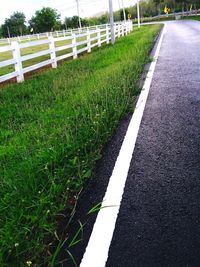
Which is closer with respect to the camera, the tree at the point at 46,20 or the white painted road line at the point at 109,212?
the white painted road line at the point at 109,212

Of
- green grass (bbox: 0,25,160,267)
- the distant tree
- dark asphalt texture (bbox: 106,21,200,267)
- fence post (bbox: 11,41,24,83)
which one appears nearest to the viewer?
dark asphalt texture (bbox: 106,21,200,267)

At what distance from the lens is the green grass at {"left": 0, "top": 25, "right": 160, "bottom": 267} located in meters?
3.01

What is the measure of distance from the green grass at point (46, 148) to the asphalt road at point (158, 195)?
0.24 metres

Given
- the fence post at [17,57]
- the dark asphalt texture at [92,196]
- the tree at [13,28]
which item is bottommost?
the tree at [13,28]

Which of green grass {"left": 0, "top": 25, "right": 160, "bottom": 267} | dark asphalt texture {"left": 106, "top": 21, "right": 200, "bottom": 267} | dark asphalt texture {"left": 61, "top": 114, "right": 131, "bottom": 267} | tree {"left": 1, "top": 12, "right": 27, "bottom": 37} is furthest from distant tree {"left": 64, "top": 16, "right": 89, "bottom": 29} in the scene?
dark asphalt texture {"left": 61, "top": 114, "right": 131, "bottom": 267}

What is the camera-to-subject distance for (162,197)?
343 centimetres

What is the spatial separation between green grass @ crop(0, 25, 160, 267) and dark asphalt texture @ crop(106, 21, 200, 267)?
1.62 feet

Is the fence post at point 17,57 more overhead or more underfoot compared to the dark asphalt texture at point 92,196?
more overhead

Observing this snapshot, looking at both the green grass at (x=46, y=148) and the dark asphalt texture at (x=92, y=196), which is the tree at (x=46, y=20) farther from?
the dark asphalt texture at (x=92, y=196)

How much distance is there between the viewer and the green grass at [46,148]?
3.01m

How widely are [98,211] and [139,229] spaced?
47 centimetres

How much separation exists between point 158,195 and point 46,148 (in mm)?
1676

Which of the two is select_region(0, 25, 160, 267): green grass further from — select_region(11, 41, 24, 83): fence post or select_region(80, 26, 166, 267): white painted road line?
select_region(11, 41, 24, 83): fence post

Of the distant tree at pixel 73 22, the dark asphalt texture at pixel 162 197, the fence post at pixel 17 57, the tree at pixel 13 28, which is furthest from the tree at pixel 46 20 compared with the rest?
the dark asphalt texture at pixel 162 197
